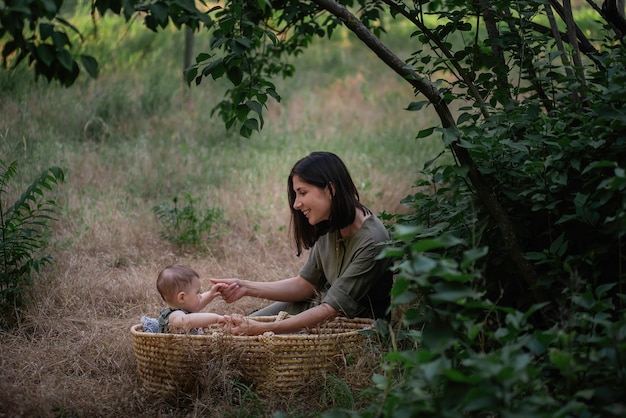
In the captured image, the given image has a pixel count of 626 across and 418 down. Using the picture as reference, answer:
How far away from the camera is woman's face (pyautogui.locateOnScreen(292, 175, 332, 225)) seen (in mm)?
3820

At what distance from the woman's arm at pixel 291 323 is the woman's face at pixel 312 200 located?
1.58 feet

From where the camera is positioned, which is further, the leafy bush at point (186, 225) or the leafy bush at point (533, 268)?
the leafy bush at point (186, 225)

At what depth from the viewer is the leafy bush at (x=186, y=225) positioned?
5.89 meters

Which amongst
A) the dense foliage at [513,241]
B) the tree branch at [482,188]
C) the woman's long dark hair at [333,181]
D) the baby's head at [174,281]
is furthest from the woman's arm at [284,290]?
the tree branch at [482,188]

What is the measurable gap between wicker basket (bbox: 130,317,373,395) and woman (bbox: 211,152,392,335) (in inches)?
7.4

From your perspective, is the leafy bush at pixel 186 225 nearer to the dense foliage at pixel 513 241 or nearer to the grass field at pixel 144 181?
the grass field at pixel 144 181

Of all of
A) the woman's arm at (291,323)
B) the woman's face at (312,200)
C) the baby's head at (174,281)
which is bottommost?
the woman's arm at (291,323)

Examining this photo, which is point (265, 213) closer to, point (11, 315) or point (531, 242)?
point (11, 315)

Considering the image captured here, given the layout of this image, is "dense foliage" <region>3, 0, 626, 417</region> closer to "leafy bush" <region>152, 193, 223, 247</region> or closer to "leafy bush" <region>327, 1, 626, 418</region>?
"leafy bush" <region>327, 1, 626, 418</region>

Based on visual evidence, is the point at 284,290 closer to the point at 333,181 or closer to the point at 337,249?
the point at 337,249

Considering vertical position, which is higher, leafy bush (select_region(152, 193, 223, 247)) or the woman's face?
the woman's face

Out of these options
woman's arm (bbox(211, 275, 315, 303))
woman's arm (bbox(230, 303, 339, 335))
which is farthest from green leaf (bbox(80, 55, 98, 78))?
woman's arm (bbox(211, 275, 315, 303))

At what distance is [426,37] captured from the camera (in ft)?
12.4

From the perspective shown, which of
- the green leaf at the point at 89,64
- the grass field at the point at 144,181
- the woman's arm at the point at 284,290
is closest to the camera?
the green leaf at the point at 89,64
